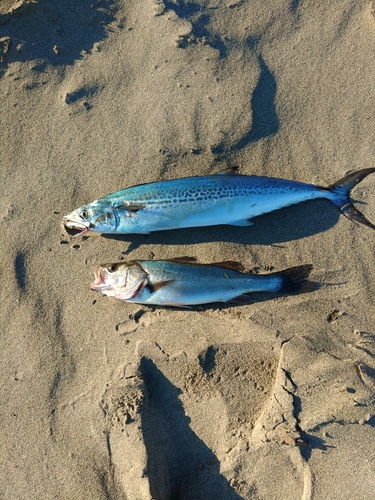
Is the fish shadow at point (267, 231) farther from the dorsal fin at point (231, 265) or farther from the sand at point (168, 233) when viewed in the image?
the dorsal fin at point (231, 265)

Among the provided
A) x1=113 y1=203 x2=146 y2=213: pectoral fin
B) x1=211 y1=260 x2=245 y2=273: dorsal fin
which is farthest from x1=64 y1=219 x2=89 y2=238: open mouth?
x1=211 y1=260 x2=245 y2=273: dorsal fin

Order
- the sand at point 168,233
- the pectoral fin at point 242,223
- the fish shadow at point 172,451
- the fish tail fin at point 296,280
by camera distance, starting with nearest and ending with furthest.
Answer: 1. the fish shadow at point 172,451
2. the sand at point 168,233
3. the fish tail fin at point 296,280
4. the pectoral fin at point 242,223

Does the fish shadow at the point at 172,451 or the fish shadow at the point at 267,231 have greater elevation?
the fish shadow at the point at 267,231

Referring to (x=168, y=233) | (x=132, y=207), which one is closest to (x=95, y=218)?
(x=132, y=207)

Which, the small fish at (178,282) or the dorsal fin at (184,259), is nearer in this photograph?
the small fish at (178,282)

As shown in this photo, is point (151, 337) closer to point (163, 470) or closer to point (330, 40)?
point (163, 470)

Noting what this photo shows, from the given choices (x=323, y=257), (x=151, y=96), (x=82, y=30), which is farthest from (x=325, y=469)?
(x=82, y=30)

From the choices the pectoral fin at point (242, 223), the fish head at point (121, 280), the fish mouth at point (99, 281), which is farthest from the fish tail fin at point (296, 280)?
the fish mouth at point (99, 281)
